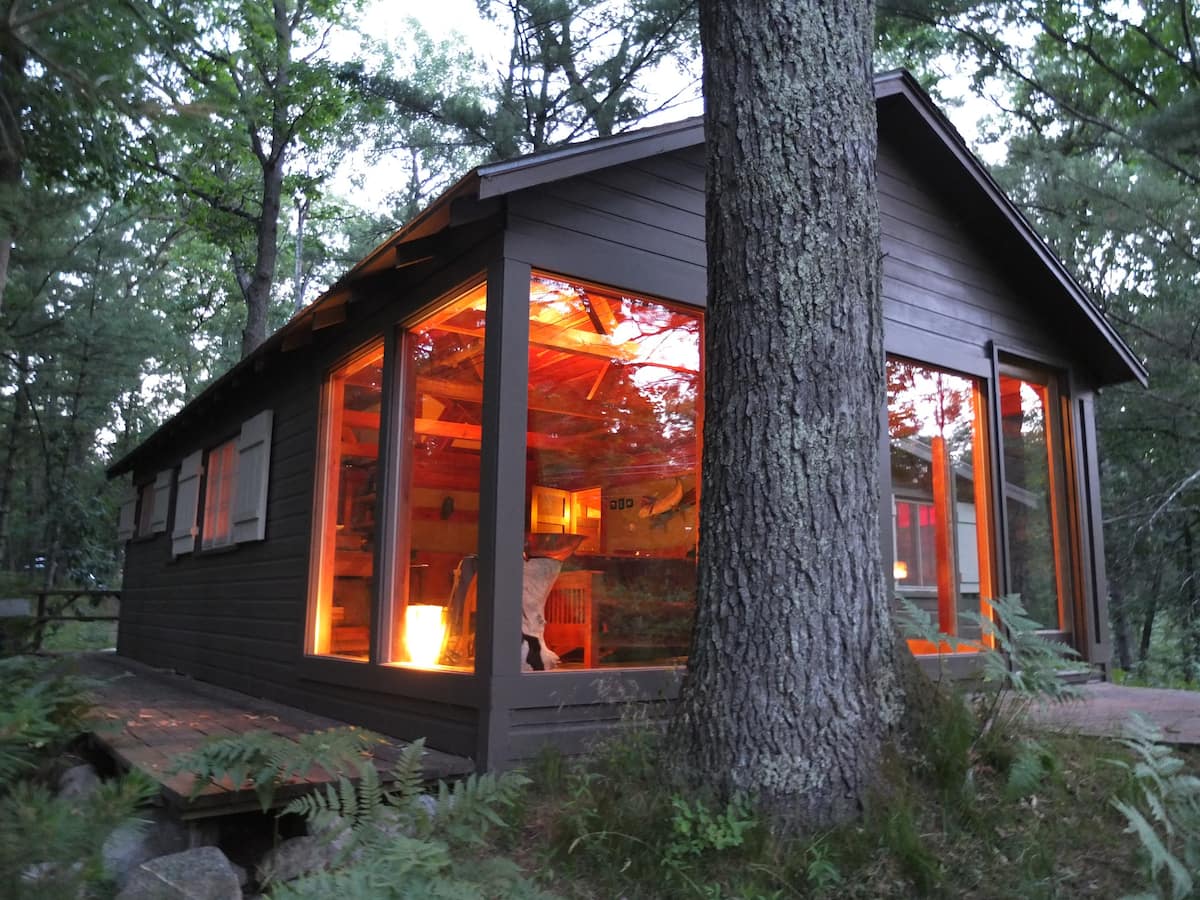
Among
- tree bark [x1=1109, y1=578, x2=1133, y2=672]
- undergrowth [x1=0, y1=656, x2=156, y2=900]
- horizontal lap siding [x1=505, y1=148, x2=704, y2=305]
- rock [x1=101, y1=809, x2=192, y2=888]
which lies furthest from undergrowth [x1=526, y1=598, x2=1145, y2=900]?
tree bark [x1=1109, y1=578, x2=1133, y2=672]

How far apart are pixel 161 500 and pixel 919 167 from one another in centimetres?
864

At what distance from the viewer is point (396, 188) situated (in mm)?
24047

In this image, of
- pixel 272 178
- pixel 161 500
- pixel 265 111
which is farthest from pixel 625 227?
pixel 272 178

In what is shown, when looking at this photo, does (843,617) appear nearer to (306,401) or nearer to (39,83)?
(306,401)

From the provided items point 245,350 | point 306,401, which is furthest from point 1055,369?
point 245,350

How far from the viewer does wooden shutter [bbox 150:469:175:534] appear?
10814mm

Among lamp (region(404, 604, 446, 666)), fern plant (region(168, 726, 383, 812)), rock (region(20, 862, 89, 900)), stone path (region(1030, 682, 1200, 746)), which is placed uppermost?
lamp (region(404, 604, 446, 666))

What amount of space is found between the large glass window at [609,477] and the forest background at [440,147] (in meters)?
2.17

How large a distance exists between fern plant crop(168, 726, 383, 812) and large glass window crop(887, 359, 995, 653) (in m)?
4.06

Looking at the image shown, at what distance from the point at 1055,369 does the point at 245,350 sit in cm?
1214

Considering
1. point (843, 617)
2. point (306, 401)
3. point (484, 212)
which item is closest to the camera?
point (843, 617)

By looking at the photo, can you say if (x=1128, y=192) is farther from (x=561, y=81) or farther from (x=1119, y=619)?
(x=561, y=81)

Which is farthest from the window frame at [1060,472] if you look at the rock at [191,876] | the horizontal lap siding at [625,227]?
the rock at [191,876]

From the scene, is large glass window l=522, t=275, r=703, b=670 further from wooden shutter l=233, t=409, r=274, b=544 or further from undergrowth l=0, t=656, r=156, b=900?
undergrowth l=0, t=656, r=156, b=900
